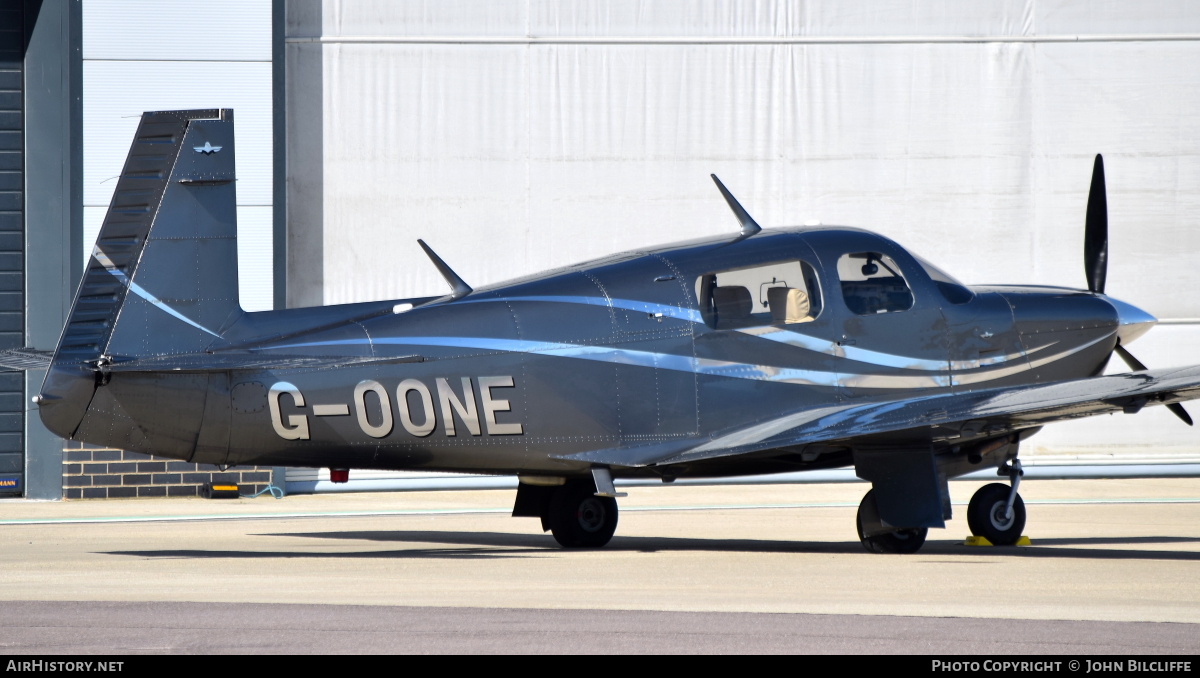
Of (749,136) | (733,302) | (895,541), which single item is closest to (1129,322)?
(895,541)

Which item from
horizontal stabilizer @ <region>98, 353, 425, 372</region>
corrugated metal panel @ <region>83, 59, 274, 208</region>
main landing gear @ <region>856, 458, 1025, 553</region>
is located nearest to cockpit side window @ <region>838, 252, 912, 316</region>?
main landing gear @ <region>856, 458, 1025, 553</region>

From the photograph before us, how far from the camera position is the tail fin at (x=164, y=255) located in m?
10.9

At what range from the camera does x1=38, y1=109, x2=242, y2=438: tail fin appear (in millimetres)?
10859

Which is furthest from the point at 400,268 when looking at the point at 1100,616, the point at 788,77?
the point at 1100,616

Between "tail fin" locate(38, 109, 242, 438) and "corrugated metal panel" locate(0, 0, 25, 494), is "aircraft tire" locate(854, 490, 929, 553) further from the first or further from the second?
"corrugated metal panel" locate(0, 0, 25, 494)

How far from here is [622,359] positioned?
11.9 m

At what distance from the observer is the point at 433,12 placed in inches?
917

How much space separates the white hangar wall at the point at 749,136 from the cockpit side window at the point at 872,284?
11.0 metres

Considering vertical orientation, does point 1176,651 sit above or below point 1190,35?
below

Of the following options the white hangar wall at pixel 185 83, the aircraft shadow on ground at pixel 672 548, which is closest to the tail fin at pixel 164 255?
the aircraft shadow on ground at pixel 672 548

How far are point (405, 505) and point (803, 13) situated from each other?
35.1 ft

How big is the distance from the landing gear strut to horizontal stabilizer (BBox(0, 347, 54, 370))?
26.5ft
